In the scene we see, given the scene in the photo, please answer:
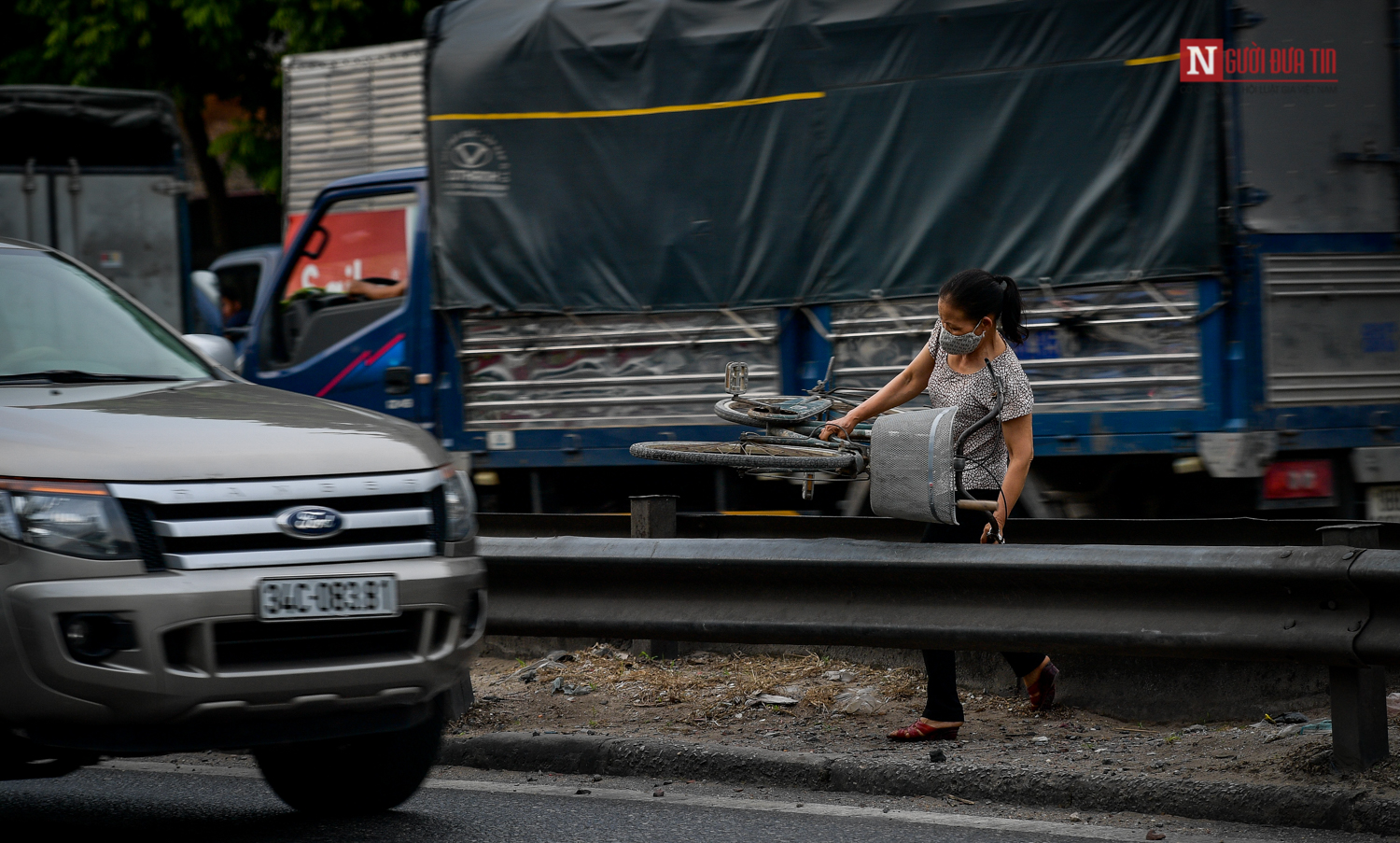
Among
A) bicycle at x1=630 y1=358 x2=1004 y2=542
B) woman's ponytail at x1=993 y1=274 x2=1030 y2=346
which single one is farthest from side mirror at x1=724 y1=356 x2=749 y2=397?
woman's ponytail at x1=993 y1=274 x2=1030 y2=346

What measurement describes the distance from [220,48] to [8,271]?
12.9 m

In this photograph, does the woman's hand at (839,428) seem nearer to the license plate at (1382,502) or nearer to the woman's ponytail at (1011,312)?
the woman's ponytail at (1011,312)

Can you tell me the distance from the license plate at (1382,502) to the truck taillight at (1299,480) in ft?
0.64

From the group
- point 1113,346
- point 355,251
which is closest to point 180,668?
point 1113,346

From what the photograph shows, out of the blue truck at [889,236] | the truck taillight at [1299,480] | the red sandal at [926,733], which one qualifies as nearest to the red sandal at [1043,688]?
the red sandal at [926,733]

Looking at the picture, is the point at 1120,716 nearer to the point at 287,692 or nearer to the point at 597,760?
the point at 597,760

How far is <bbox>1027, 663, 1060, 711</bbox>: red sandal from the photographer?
17.8ft

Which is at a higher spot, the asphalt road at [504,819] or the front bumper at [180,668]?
the front bumper at [180,668]

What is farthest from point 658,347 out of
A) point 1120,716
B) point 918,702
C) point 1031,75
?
point 1120,716

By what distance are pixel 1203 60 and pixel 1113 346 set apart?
128 centimetres

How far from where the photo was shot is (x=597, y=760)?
5.23 m

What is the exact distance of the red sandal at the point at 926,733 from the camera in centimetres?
515

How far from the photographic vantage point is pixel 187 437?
3850 mm

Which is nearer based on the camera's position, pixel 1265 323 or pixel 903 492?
pixel 903 492
